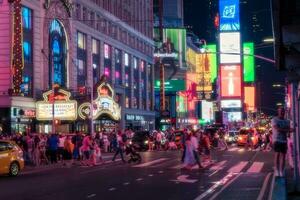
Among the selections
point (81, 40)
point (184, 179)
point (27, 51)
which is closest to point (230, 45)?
point (81, 40)

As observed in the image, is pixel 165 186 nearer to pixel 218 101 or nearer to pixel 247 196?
pixel 247 196

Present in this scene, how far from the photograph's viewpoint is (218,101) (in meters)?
135

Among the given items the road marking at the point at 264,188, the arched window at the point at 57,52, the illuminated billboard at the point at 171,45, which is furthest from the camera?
the illuminated billboard at the point at 171,45

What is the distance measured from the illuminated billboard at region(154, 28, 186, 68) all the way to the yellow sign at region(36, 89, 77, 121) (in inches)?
2639

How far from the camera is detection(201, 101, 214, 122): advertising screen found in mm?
138500

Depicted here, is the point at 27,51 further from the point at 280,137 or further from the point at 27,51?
the point at 280,137

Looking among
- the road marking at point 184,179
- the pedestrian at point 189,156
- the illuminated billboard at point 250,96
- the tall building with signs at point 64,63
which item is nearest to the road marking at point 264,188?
the road marking at point 184,179

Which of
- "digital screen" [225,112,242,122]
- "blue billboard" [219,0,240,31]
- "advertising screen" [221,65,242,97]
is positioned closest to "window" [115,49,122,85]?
"advertising screen" [221,65,242,97]

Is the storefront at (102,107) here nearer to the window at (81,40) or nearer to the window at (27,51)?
the window at (27,51)

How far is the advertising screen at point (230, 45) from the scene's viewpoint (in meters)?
126

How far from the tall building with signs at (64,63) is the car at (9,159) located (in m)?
18.5

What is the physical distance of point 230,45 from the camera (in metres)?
126

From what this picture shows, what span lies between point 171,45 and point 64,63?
61.8 metres

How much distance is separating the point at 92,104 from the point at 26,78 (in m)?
5.50
